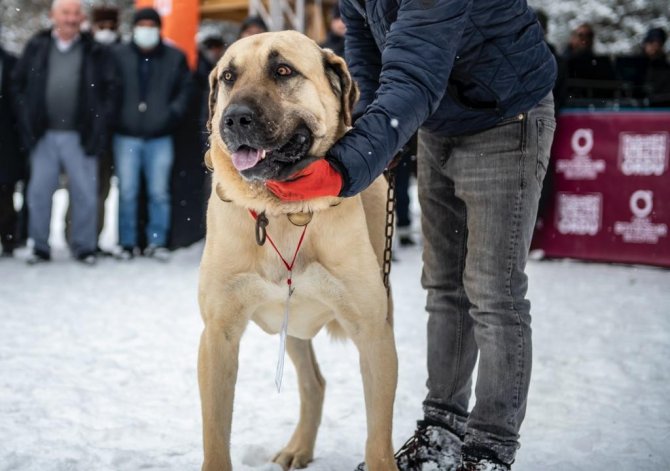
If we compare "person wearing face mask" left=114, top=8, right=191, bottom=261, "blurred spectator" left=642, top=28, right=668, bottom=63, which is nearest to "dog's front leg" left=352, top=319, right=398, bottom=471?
"person wearing face mask" left=114, top=8, right=191, bottom=261

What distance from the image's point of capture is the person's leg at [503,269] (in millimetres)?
2398

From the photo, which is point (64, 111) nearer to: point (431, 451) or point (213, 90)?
point (213, 90)

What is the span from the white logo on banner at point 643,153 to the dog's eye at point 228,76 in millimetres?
5535

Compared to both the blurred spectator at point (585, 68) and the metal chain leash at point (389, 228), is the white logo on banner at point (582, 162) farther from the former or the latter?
the metal chain leash at point (389, 228)

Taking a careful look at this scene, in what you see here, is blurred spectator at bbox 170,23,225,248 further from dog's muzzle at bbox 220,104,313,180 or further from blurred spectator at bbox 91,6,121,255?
dog's muzzle at bbox 220,104,313,180

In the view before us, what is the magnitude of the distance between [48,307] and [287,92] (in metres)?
3.65

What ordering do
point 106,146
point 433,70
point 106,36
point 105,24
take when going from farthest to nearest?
1. point 105,24
2. point 106,36
3. point 106,146
4. point 433,70

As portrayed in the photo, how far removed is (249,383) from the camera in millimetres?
3744

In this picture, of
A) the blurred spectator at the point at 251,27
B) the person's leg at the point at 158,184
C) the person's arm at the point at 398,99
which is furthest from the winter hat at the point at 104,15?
the person's arm at the point at 398,99

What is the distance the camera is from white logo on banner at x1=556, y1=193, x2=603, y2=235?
7.27 metres

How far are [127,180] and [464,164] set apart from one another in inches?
217

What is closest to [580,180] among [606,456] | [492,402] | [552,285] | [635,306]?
[552,285]

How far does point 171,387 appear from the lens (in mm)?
3646

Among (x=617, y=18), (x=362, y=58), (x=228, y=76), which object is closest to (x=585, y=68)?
(x=362, y=58)
